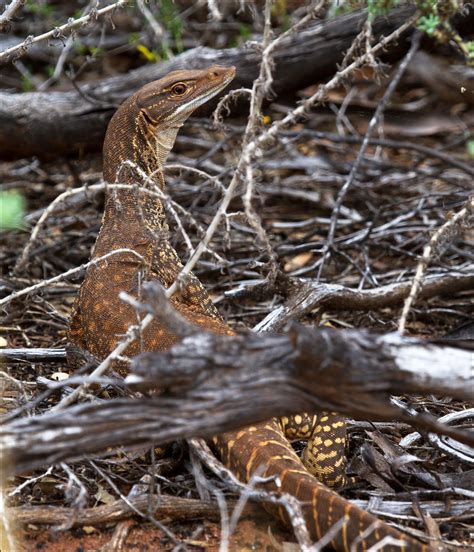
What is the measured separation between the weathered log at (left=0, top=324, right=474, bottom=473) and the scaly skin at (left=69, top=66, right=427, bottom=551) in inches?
20.0

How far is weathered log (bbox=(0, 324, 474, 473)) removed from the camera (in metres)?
2.95

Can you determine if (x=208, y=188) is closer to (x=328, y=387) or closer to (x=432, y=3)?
(x=432, y=3)

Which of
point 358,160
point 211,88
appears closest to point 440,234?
point 211,88

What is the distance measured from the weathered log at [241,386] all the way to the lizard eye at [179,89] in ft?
8.67

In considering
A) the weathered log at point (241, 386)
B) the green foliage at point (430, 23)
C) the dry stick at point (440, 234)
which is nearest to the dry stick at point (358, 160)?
the green foliage at point (430, 23)

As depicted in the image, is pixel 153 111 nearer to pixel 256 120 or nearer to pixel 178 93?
pixel 178 93

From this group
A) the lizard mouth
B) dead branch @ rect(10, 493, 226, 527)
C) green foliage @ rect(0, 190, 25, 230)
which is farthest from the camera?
the lizard mouth

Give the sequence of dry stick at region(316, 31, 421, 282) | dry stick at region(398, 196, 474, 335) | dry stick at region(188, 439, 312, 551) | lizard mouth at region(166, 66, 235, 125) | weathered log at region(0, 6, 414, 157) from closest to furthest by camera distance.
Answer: dry stick at region(188, 439, 312, 551), dry stick at region(398, 196, 474, 335), lizard mouth at region(166, 66, 235, 125), dry stick at region(316, 31, 421, 282), weathered log at region(0, 6, 414, 157)

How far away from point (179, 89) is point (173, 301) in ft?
4.52

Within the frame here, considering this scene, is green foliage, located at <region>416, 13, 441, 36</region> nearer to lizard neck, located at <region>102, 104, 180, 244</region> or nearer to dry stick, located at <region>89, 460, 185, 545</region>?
lizard neck, located at <region>102, 104, 180, 244</region>

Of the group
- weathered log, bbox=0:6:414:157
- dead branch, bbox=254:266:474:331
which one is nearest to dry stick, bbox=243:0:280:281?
dead branch, bbox=254:266:474:331

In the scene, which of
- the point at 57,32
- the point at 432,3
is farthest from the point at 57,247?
the point at 432,3

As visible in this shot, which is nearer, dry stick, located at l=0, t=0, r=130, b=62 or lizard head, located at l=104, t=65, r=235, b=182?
dry stick, located at l=0, t=0, r=130, b=62

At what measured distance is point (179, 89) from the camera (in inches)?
211
